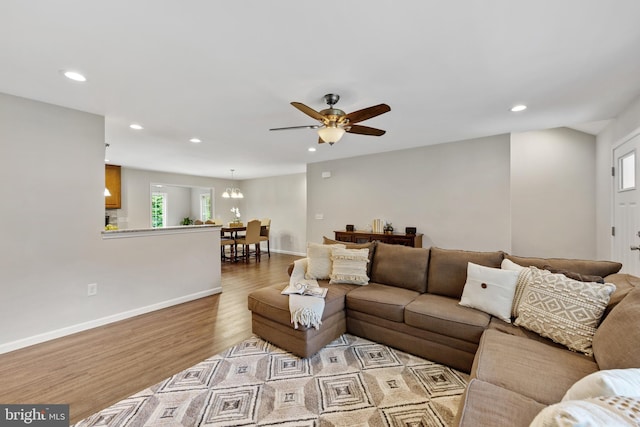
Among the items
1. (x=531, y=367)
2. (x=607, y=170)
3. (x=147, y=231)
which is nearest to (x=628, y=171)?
(x=607, y=170)

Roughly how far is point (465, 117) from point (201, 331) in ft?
12.9

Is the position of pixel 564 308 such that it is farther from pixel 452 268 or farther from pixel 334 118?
pixel 334 118

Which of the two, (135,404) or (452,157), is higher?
(452,157)

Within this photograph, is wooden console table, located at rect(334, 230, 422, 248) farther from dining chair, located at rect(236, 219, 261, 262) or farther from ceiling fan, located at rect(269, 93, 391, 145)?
ceiling fan, located at rect(269, 93, 391, 145)

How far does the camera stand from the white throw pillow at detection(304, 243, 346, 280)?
3059mm

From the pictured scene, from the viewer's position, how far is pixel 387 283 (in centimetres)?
293

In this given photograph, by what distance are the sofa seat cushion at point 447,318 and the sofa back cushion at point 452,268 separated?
15cm

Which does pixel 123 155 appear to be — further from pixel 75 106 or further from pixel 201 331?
pixel 201 331

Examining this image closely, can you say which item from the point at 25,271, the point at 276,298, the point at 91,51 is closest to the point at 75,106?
the point at 91,51

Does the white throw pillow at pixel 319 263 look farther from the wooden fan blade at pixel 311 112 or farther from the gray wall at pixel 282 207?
the gray wall at pixel 282 207

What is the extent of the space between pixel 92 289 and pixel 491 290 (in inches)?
160

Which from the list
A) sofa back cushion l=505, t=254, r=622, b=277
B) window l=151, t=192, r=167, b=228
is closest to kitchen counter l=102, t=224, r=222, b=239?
sofa back cushion l=505, t=254, r=622, b=277

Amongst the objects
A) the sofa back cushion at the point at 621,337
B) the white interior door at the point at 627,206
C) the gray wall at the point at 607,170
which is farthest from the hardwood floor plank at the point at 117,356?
the gray wall at the point at 607,170

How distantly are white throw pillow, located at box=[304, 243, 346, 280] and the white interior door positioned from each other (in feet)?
9.42
